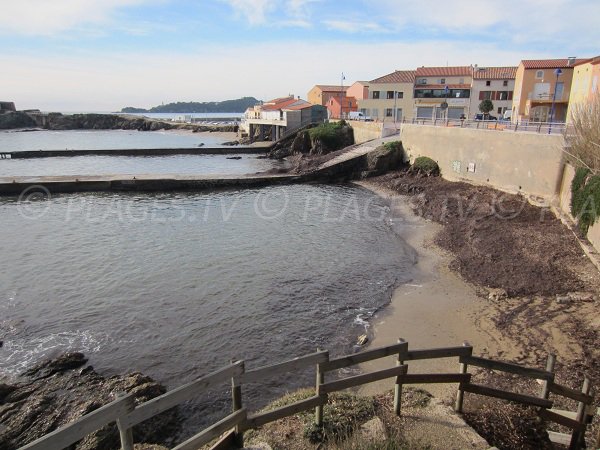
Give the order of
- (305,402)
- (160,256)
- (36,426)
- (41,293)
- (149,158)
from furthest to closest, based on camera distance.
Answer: (149,158), (160,256), (41,293), (36,426), (305,402)

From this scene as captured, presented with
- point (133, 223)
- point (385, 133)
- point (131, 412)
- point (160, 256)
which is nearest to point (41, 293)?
point (160, 256)

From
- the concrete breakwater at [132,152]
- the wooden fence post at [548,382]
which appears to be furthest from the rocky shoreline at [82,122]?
the wooden fence post at [548,382]

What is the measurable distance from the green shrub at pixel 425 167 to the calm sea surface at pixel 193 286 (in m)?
8.23

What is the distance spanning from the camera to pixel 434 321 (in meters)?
14.0

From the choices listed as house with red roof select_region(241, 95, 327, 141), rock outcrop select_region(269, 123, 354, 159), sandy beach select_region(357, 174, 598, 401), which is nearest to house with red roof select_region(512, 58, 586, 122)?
rock outcrop select_region(269, 123, 354, 159)

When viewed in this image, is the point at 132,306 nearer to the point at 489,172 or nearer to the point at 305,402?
the point at 305,402

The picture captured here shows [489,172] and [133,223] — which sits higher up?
[489,172]

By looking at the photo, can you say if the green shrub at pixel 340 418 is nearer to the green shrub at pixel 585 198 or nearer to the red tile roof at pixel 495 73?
the green shrub at pixel 585 198

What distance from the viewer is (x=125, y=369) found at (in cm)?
1191

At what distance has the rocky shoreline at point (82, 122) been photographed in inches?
5651

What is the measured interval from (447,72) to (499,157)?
147 ft

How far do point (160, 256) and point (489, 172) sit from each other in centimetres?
2218

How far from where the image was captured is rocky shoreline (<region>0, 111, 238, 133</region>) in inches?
5651

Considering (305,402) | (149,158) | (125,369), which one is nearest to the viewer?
(305,402)
